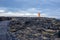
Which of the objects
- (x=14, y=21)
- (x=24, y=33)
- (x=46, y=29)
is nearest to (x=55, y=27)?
(x=46, y=29)

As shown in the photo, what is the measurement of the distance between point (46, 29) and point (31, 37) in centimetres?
36

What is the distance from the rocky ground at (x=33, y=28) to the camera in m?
3.00

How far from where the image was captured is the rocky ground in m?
3.00

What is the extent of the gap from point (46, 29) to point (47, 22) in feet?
0.48

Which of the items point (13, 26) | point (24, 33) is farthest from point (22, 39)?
point (13, 26)

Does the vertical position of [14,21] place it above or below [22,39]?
above

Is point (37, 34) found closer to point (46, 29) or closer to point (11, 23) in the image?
point (46, 29)

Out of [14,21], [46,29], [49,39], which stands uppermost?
[14,21]

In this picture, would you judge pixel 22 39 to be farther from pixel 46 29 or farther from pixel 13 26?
pixel 46 29

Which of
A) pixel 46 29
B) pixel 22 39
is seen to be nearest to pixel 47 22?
pixel 46 29

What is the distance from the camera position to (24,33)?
3.02 m

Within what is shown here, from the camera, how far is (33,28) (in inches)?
120

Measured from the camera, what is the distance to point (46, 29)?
10.2 ft

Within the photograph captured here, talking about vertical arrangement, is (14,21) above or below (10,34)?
above
